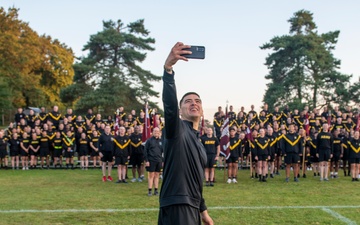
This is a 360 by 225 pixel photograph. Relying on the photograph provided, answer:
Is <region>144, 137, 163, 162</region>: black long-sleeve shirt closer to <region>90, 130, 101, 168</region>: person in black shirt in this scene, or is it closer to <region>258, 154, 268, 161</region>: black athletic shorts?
<region>258, 154, 268, 161</region>: black athletic shorts

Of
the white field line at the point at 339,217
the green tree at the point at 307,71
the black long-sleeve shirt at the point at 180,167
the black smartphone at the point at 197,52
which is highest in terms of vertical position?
the green tree at the point at 307,71

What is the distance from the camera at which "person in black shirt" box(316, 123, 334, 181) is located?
17688 mm

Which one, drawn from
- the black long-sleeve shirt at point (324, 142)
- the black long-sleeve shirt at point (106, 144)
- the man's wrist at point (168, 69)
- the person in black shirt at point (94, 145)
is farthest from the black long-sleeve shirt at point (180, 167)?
the person in black shirt at point (94, 145)

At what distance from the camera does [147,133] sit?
660 inches

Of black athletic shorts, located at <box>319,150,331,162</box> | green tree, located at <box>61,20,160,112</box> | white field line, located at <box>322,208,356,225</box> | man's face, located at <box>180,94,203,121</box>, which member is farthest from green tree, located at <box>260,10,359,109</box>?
man's face, located at <box>180,94,203,121</box>

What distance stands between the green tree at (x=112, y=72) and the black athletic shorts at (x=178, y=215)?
34.1m

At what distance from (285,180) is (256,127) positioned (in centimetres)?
374

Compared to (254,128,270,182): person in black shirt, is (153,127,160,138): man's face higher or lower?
higher

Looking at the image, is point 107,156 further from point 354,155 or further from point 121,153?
point 354,155

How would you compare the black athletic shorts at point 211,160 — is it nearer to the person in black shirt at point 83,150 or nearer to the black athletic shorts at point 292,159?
the black athletic shorts at point 292,159

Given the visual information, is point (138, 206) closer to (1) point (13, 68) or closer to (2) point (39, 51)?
(1) point (13, 68)

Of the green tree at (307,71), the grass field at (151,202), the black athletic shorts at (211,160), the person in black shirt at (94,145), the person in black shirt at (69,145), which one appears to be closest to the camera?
the grass field at (151,202)

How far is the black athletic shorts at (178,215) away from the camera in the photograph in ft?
12.1

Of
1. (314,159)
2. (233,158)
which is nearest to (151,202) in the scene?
(233,158)
